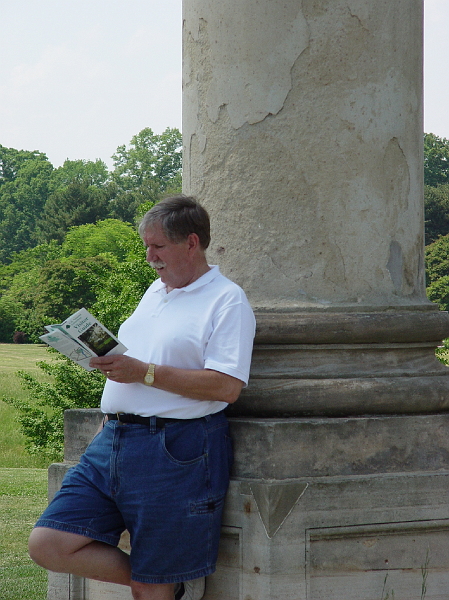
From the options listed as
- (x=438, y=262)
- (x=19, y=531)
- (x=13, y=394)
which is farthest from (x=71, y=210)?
(x=19, y=531)

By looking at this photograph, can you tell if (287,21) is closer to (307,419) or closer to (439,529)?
(307,419)

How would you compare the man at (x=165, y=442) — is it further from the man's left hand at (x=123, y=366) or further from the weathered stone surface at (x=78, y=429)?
the weathered stone surface at (x=78, y=429)

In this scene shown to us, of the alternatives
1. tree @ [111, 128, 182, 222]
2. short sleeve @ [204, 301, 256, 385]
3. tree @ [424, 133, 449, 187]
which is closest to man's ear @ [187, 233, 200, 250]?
short sleeve @ [204, 301, 256, 385]

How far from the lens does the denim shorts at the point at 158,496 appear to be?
→ 334 cm

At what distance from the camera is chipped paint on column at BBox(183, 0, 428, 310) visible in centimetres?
391

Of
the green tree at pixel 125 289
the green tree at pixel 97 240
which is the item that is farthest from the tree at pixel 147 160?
the green tree at pixel 125 289

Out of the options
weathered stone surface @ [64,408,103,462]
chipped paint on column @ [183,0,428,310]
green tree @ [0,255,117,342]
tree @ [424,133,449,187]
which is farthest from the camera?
tree @ [424,133,449,187]

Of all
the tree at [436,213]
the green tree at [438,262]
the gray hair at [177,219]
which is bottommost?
the gray hair at [177,219]

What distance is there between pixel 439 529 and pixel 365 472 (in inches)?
16.3

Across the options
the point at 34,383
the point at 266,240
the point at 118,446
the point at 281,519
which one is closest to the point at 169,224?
the point at 266,240

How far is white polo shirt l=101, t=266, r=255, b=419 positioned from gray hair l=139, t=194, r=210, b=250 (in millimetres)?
202

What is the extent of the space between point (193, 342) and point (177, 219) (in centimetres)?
53

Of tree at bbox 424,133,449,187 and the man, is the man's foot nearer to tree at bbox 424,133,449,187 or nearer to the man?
the man

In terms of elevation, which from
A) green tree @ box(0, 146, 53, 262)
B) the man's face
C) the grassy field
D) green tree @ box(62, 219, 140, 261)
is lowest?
the grassy field
